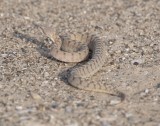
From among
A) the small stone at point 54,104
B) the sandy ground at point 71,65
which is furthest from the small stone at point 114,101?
the small stone at point 54,104

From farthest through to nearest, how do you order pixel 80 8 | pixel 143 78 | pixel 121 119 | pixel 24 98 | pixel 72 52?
pixel 80 8 < pixel 72 52 < pixel 143 78 < pixel 24 98 < pixel 121 119

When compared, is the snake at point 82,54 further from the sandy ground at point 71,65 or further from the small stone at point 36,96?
the small stone at point 36,96

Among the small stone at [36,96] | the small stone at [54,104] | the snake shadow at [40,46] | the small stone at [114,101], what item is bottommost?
the small stone at [54,104]

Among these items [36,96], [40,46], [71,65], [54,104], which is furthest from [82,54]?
[54,104]

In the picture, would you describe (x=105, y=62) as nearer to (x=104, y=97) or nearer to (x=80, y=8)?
(x=104, y=97)

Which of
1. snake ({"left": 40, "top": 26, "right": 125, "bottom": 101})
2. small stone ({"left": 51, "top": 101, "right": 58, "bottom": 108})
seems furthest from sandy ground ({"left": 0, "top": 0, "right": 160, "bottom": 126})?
snake ({"left": 40, "top": 26, "right": 125, "bottom": 101})

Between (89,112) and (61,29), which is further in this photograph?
(61,29)

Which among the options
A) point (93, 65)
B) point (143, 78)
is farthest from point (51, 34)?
point (143, 78)
